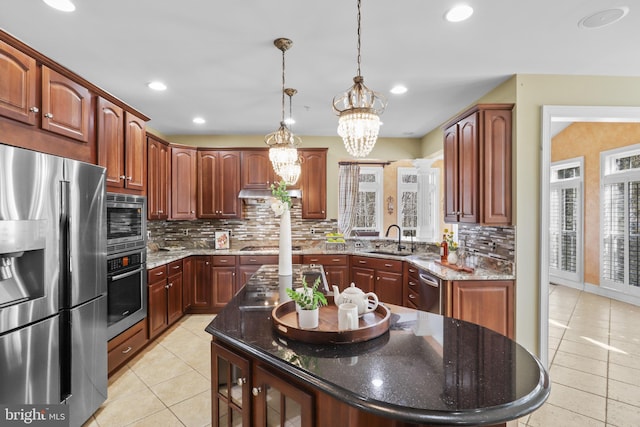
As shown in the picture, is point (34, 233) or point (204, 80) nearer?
point (34, 233)

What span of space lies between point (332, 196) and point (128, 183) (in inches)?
116

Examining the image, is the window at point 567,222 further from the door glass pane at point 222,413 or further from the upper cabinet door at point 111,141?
the upper cabinet door at point 111,141

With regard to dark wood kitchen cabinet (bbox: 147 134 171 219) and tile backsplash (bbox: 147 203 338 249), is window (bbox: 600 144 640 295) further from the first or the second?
dark wood kitchen cabinet (bbox: 147 134 171 219)

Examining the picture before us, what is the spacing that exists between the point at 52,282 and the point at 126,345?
1314 millimetres

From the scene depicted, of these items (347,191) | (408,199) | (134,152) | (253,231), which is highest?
(134,152)

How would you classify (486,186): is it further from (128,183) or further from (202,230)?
(202,230)

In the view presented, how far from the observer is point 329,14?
1.99m

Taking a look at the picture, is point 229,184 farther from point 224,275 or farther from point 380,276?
point 380,276

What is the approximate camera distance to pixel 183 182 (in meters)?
4.57

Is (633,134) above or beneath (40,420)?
above

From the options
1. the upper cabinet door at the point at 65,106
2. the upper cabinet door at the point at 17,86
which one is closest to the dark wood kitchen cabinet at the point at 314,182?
the upper cabinet door at the point at 65,106

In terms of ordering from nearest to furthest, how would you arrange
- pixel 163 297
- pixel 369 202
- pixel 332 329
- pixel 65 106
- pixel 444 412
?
pixel 444 412 < pixel 332 329 < pixel 65 106 < pixel 163 297 < pixel 369 202

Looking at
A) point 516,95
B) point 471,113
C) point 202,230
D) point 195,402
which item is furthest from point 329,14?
point 202,230

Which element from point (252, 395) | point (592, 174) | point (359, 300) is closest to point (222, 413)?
point (252, 395)
